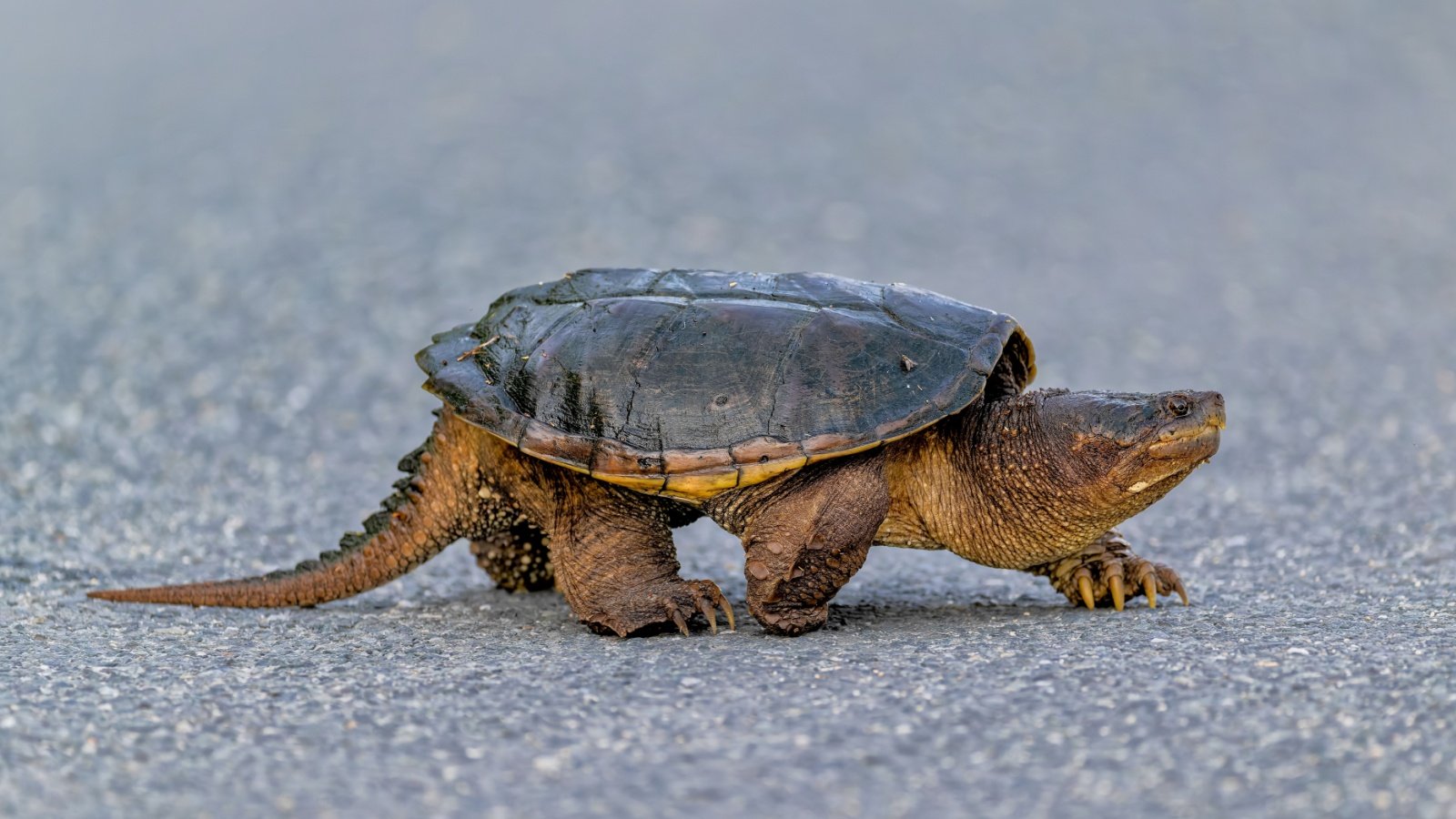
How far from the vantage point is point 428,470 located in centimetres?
459

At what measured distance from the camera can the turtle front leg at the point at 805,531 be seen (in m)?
3.99

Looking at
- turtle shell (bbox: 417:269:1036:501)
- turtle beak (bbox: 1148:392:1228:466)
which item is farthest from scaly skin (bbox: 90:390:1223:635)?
turtle shell (bbox: 417:269:1036:501)

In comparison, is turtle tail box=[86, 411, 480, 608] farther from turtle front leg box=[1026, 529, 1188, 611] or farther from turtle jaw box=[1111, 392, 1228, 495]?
turtle jaw box=[1111, 392, 1228, 495]

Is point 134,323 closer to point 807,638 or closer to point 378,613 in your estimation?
point 378,613

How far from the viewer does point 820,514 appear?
3.98m

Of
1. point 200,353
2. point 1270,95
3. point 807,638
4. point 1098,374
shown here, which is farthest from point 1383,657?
point 1270,95

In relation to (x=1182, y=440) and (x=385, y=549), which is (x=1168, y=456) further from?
(x=385, y=549)

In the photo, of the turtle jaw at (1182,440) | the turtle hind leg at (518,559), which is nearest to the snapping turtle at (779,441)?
the turtle jaw at (1182,440)

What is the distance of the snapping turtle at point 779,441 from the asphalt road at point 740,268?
0.81ft

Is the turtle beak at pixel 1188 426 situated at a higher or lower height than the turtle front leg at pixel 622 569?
higher

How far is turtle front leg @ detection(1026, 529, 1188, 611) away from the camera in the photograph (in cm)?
439

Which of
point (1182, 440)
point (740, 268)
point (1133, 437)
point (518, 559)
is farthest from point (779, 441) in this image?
point (740, 268)

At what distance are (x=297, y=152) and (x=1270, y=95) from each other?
32.1 ft

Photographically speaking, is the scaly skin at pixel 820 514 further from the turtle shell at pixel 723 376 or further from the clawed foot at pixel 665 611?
the turtle shell at pixel 723 376
